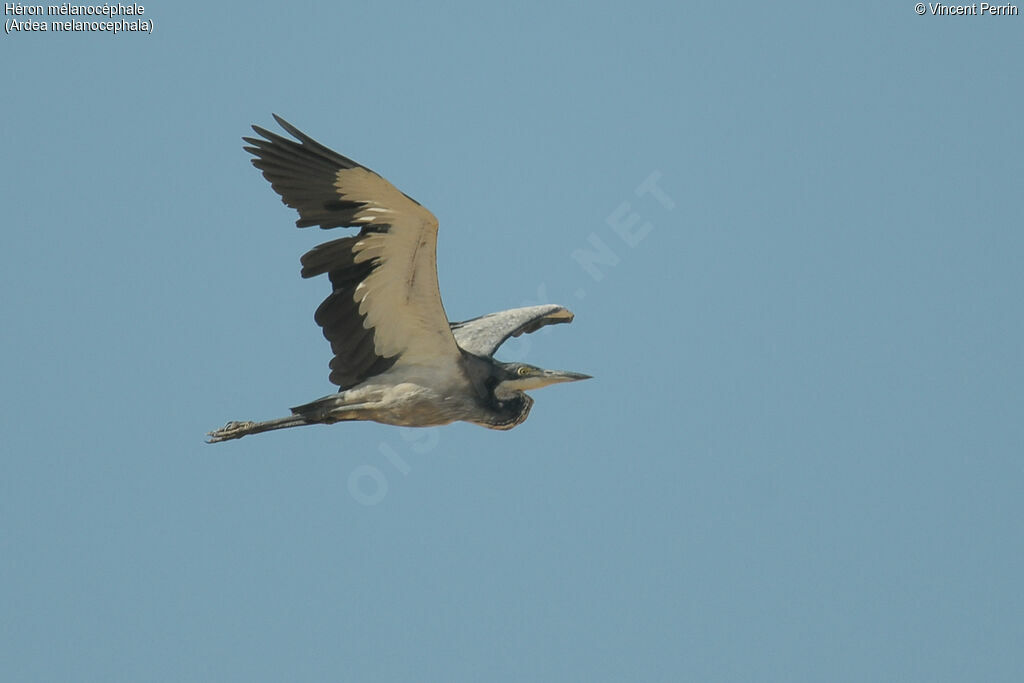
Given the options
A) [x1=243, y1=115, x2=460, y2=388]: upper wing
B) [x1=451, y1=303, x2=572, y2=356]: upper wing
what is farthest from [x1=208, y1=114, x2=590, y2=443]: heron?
[x1=451, y1=303, x2=572, y2=356]: upper wing

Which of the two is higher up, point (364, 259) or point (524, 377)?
point (364, 259)

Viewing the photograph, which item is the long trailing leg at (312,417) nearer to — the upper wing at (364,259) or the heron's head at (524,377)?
the upper wing at (364,259)

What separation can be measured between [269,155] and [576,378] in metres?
4.19

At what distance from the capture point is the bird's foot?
17984mm

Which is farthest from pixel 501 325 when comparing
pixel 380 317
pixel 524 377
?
pixel 380 317

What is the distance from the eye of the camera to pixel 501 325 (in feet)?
64.9

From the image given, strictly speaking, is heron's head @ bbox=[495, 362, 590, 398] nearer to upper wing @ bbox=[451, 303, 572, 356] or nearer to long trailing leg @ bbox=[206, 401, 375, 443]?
upper wing @ bbox=[451, 303, 572, 356]

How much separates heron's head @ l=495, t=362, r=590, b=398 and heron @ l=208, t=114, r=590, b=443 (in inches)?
0.4

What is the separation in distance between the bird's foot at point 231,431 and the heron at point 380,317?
1 centimetres

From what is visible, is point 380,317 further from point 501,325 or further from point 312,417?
point 501,325

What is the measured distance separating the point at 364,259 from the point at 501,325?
3142 millimetres

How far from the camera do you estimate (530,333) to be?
20.8 m

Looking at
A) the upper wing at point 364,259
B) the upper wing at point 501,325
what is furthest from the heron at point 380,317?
the upper wing at point 501,325

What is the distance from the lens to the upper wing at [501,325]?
62.9ft
